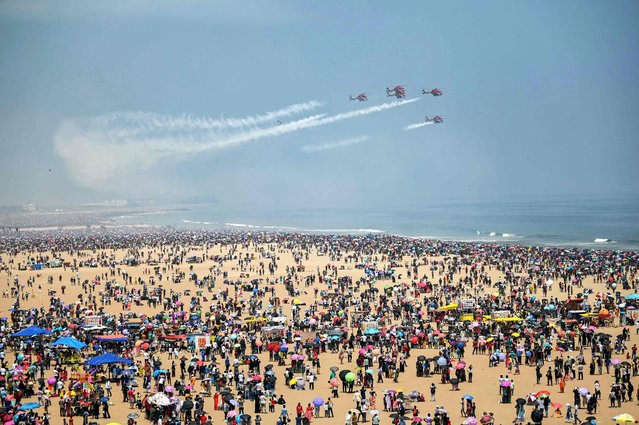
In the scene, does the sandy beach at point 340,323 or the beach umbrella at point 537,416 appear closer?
the beach umbrella at point 537,416

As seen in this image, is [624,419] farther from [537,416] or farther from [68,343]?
[68,343]

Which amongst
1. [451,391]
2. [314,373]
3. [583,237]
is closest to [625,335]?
[451,391]

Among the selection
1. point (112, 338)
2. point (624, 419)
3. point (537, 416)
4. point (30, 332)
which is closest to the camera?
point (624, 419)

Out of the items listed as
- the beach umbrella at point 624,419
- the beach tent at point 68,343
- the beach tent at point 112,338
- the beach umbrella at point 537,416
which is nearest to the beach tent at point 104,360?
the beach tent at point 68,343

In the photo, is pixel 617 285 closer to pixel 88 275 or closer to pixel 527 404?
pixel 527 404

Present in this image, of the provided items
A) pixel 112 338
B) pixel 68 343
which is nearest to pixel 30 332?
pixel 112 338

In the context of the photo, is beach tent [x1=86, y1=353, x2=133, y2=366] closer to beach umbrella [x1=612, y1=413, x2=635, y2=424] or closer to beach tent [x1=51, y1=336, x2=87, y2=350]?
beach tent [x1=51, y1=336, x2=87, y2=350]

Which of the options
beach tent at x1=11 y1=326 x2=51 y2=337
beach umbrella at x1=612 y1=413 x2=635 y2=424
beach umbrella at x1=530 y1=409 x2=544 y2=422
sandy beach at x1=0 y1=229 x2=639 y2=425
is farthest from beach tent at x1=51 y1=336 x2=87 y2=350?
beach umbrella at x1=612 y1=413 x2=635 y2=424

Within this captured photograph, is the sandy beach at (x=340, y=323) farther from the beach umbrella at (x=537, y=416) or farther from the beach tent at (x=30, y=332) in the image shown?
the beach umbrella at (x=537, y=416)
